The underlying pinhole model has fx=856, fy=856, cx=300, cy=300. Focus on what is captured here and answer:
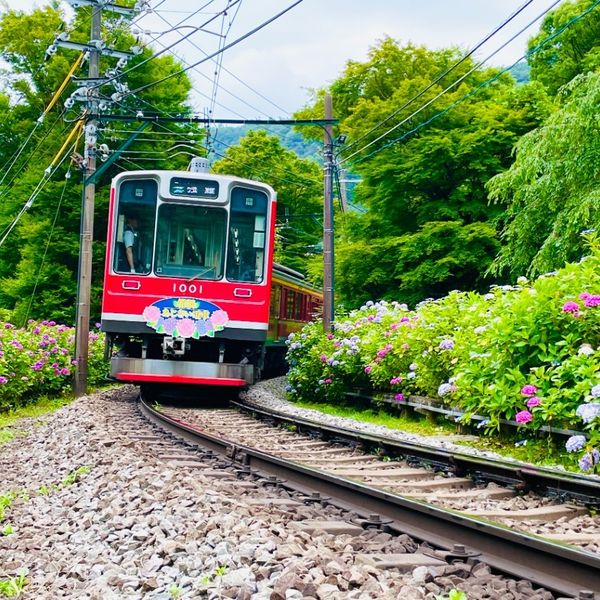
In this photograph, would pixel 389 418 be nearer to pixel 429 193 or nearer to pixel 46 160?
pixel 429 193

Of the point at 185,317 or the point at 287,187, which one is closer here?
the point at 185,317

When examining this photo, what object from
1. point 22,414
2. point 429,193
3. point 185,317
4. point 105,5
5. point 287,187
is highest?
point 287,187

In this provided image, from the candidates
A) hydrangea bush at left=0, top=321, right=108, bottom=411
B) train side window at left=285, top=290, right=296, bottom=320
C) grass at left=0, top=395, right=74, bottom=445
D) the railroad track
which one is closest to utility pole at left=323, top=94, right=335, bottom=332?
train side window at left=285, top=290, right=296, bottom=320

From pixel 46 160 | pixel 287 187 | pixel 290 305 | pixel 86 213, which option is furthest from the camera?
pixel 287 187

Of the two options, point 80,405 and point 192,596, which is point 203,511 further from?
point 80,405

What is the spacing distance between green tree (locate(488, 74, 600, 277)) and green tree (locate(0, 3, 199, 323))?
45.6 ft

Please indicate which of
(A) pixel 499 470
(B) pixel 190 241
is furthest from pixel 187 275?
(A) pixel 499 470

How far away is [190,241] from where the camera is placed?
13117mm

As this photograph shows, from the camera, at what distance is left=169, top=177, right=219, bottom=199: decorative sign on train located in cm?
1300

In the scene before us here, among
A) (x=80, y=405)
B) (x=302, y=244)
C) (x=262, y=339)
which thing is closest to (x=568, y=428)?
(x=262, y=339)

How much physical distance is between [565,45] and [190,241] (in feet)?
59.8

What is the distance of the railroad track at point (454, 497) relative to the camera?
368cm

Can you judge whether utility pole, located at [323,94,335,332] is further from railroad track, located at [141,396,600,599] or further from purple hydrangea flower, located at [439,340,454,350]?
railroad track, located at [141,396,600,599]

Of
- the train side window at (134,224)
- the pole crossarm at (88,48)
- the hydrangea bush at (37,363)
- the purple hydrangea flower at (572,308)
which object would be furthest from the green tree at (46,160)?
the purple hydrangea flower at (572,308)
